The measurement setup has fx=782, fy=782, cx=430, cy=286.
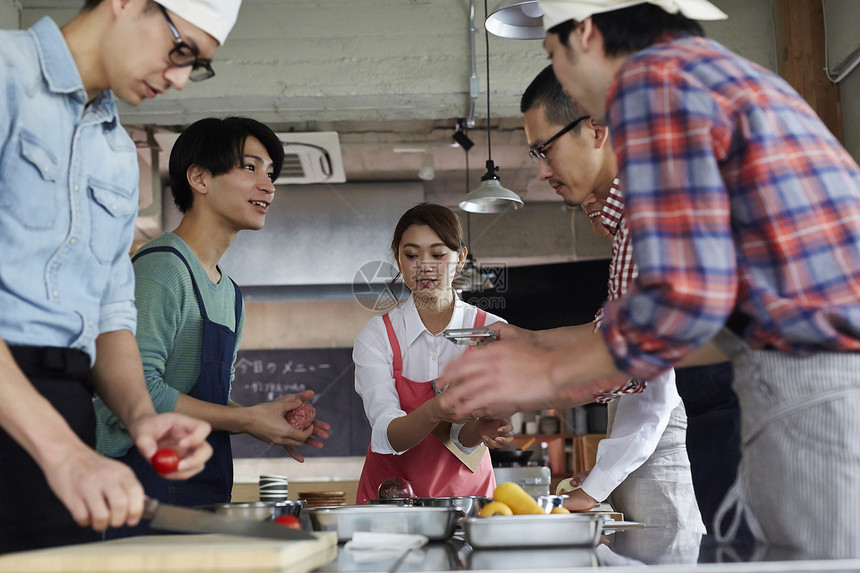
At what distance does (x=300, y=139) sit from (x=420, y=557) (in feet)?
15.6

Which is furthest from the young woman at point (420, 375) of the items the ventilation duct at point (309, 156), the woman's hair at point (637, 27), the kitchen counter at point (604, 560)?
the ventilation duct at point (309, 156)

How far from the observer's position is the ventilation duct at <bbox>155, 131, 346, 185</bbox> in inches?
215

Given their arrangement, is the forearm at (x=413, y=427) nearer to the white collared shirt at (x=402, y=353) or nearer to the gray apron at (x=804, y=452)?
the white collared shirt at (x=402, y=353)

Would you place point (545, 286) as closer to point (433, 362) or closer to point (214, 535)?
point (433, 362)

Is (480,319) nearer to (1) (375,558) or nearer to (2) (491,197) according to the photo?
(2) (491,197)

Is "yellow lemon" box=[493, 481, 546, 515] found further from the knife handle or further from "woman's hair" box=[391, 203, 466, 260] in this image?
"woman's hair" box=[391, 203, 466, 260]

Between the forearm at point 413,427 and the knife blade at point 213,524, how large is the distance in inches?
42.8

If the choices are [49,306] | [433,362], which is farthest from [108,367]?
[433,362]

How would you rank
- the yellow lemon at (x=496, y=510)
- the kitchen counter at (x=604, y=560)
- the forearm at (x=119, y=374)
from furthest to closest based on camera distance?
the forearm at (x=119, y=374) → the yellow lemon at (x=496, y=510) → the kitchen counter at (x=604, y=560)

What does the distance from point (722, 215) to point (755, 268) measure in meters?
0.10

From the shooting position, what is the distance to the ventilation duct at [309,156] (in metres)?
5.45

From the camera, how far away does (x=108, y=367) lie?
132cm

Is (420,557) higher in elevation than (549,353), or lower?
lower

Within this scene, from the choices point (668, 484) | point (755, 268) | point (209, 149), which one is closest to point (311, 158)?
point (209, 149)
